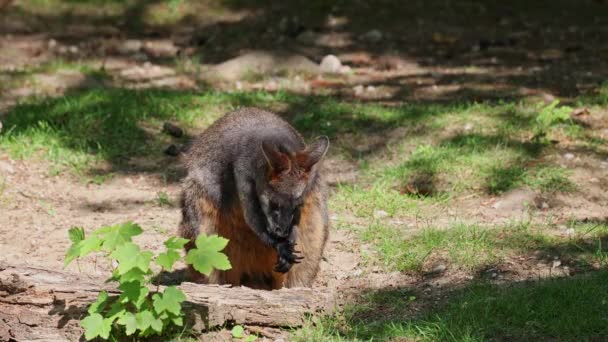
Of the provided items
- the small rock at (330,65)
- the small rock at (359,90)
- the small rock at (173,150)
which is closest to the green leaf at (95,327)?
the small rock at (173,150)

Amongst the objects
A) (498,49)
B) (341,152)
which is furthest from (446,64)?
(341,152)

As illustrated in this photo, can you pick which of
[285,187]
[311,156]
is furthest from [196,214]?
[311,156]

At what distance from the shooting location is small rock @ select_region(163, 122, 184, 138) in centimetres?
814

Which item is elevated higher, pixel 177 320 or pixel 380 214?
pixel 177 320

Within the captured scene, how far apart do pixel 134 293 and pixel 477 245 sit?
7.80 feet

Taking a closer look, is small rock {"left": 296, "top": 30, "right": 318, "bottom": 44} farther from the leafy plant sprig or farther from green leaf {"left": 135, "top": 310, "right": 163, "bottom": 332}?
green leaf {"left": 135, "top": 310, "right": 163, "bottom": 332}

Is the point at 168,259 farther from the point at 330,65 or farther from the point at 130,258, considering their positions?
the point at 330,65

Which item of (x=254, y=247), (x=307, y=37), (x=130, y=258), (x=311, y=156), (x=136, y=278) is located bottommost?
(x=254, y=247)

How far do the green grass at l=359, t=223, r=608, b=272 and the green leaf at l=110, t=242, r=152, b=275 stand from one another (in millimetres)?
1913

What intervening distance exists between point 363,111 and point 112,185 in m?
2.53

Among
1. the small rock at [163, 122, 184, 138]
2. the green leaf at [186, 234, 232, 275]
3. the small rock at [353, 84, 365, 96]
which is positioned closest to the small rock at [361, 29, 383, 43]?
the small rock at [353, 84, 365, 96]

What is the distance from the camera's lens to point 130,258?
4.29 metres

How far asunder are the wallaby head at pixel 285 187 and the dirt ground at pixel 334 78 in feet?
2.23

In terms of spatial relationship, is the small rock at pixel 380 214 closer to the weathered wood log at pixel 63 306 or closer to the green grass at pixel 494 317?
the green grass at pixel 494 317
